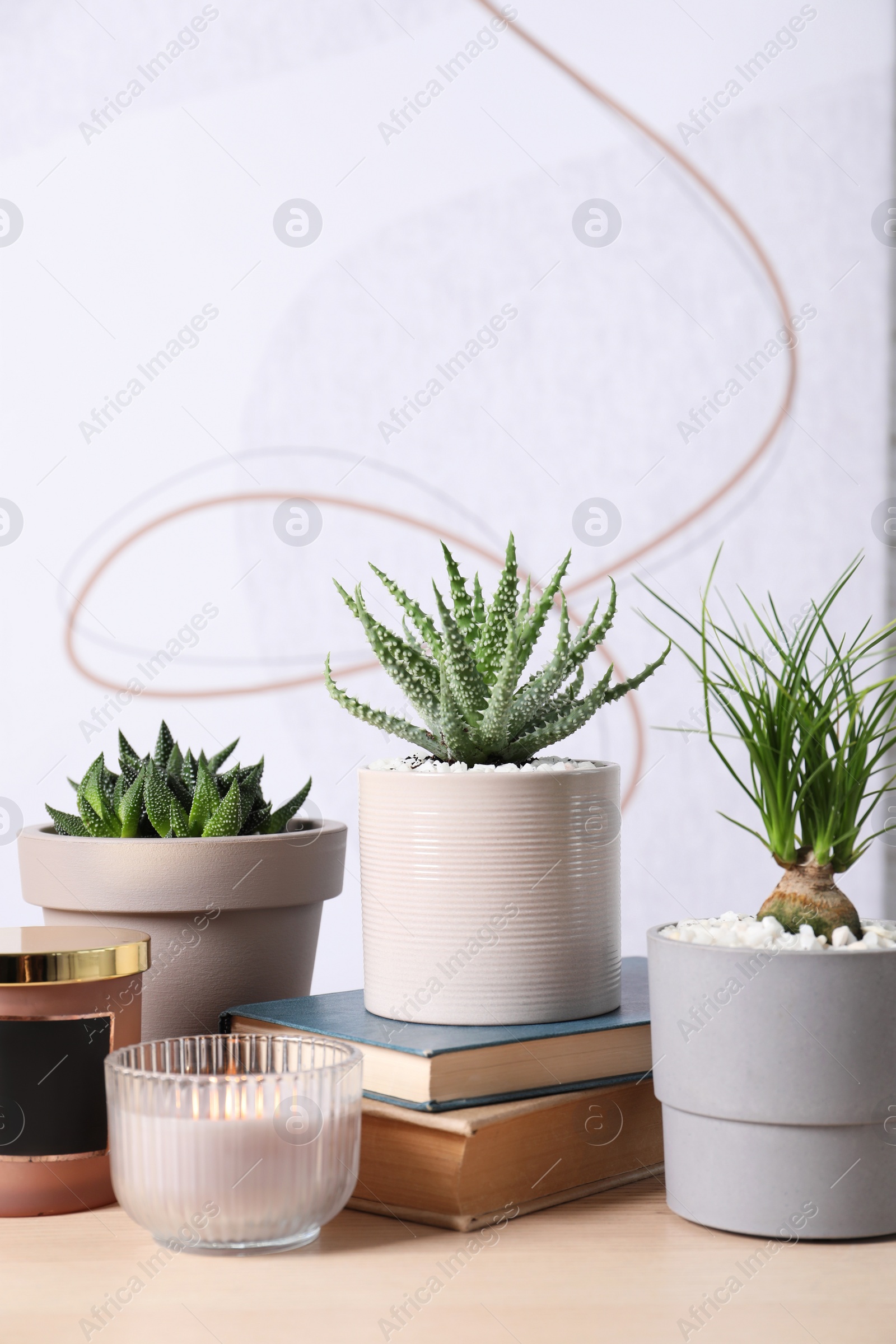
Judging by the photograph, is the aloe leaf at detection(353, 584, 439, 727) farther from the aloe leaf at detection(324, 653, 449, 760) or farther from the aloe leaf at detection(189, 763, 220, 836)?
the aloe leaf at detection(189, 763, 220, 836)

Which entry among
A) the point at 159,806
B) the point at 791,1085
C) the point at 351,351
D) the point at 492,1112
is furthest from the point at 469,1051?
the point at 351,351

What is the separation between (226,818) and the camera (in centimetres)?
74

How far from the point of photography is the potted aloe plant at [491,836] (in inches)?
25.8

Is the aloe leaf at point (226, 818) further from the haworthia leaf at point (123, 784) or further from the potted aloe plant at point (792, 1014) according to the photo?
the potted aloe plant at point (792, 1014)

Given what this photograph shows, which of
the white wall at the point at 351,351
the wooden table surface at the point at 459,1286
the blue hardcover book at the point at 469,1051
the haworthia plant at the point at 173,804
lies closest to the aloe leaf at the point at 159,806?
the haworthia plant at the point at 173,804

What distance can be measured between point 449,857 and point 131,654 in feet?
4.26

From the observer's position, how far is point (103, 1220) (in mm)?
598

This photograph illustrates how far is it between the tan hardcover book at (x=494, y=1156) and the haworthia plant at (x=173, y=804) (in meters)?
0.21

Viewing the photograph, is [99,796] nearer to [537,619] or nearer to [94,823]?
[94,823]

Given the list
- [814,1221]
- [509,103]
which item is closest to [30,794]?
[509,103]

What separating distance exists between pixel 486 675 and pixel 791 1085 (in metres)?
0.26

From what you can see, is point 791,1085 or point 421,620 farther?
point 421,620

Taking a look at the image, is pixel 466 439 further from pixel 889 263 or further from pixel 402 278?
pixel 889 263

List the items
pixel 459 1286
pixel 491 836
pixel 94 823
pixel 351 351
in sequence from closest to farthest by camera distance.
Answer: pixel 459 1286 → pixel 491 836 → pixel 94 823 → pixel 351 351
